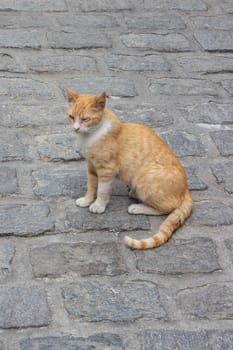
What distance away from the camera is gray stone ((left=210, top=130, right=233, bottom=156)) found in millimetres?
5293

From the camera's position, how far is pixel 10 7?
716cm

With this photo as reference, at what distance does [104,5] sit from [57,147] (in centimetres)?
281

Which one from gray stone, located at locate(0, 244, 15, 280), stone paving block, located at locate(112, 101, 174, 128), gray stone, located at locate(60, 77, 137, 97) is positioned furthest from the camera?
gray stone, located at locate(60, 77, 137, 97)

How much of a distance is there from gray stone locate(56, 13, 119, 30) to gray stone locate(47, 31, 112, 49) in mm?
191

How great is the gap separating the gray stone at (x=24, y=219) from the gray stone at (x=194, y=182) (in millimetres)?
1072

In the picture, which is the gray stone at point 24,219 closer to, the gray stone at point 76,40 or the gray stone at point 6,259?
the gray stone at point 6,259

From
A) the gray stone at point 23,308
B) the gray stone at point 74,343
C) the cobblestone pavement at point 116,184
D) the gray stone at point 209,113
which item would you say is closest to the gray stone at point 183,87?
the cobblestone pavement at point 116,184

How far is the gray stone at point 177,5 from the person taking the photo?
7.57m

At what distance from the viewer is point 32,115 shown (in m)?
5.49

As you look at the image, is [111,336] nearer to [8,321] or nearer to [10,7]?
[8,321]

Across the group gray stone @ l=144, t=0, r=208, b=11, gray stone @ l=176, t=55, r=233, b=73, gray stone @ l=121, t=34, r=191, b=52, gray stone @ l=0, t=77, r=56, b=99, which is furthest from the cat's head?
gray stone @ l=144, t=0, r=208, b=11

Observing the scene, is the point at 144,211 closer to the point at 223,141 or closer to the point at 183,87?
the point at 223,141

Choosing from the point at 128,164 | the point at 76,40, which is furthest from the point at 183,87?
the point at 128,164

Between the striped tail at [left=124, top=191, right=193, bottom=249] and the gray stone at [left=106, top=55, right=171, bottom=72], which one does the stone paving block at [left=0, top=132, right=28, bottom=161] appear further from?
the gray stone at [left=106, top=55, right=171, bottom=72]
